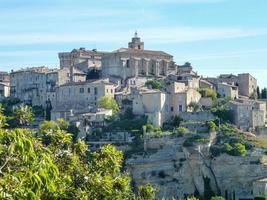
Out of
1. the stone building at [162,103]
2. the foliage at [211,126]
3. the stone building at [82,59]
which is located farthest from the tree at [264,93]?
the stone building at [82,59]

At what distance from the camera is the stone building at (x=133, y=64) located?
7225 cm

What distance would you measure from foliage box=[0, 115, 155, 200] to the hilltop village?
36.2 metres

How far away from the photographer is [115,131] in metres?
58.6

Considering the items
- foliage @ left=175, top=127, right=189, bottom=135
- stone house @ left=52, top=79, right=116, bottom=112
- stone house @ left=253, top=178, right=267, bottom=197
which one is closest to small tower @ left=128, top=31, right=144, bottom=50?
stone house @ left=52, top=79, right=116, bottom=112

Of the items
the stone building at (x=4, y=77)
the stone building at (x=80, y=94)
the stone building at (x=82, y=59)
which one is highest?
the stone building at (x=82, y=59)

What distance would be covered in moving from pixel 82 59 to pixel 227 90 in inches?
786

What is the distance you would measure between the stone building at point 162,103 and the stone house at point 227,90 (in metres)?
4.53

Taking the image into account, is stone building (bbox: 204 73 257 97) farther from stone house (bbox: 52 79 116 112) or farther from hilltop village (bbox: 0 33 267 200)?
stone house (bbox: 52 79 116 112)

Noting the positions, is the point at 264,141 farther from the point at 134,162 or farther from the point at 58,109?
the point at 58,109

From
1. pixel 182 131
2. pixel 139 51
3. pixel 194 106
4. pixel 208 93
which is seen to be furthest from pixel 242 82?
pixel 182 131

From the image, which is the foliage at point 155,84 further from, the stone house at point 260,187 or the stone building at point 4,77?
the stone building at point 4,77

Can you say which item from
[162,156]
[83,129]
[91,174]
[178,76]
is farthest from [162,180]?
[91,174]

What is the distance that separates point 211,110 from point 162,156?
6.58m

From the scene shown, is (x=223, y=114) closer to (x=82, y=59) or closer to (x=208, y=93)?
(x=208, y=93)
